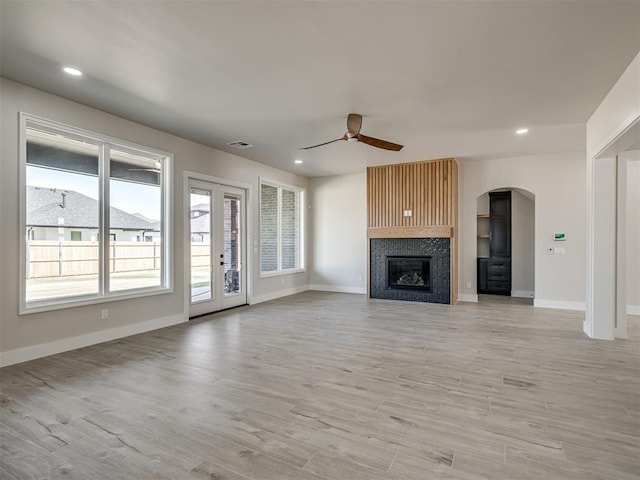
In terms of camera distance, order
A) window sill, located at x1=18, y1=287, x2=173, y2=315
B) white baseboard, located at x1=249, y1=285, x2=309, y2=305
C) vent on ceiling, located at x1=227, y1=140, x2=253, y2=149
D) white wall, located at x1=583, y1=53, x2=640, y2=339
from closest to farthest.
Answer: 1. window sill, located at x1=18, y1=287, x2=173, y2=315
2. white wall, located at x1=583, y1=53, x2=640, y2=339
3. vent on ceiling, located at x1=227, y1=140, x2=253, y2=149
4. white baseboard, located at x1=249, y1=285, x2=309, y2=305

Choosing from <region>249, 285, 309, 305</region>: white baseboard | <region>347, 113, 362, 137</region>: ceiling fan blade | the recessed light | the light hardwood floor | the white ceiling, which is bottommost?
the light hardwood floor

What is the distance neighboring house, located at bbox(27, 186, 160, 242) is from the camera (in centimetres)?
381

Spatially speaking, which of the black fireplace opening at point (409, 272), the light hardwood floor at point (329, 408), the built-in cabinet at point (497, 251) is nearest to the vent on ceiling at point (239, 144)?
the light hardwood floor at point (329, 408)

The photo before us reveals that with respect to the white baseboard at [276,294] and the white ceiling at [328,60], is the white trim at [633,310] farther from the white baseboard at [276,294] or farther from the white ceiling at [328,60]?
the white baseboard at [276,294]

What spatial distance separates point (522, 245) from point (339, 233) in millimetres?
4329

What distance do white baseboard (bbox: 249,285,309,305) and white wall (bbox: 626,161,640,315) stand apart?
6542 mm

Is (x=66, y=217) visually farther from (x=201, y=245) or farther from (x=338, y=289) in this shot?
(x=338, y=289)

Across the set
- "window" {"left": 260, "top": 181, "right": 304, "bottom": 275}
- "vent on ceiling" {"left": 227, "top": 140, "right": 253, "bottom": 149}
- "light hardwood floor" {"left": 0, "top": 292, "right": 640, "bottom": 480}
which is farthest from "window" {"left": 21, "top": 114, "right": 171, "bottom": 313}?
"window" {"left": 260, "top": 181, "right": 304, "bottom": 275}

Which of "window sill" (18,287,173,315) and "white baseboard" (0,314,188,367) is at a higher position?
"window sill" (18,287,173,315)

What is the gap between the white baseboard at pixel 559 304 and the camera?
6.24 meters

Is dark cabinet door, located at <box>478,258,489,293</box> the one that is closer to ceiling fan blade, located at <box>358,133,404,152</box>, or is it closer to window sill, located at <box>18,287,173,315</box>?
ceiling fan blade, located at <box>358,133,404,152</box>

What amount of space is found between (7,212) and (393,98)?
438cm

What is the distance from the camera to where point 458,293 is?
7188mm

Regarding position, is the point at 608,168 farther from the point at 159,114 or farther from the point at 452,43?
the point at 159,114
